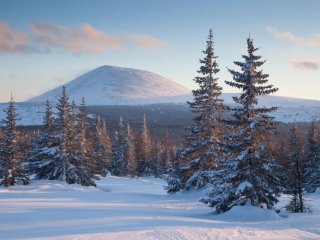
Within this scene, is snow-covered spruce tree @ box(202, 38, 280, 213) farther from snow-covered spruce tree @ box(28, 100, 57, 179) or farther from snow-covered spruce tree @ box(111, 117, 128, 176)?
snow-covered spruce tree @ box(111, 117, 128, 176)

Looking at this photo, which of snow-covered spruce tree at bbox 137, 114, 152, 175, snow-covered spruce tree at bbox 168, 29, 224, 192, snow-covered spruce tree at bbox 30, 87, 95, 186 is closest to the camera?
snow-covered spruce tree at bbox 168, 29, 224, 192

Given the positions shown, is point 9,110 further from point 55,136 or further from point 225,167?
point 225,167

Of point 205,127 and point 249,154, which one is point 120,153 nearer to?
point 205,127

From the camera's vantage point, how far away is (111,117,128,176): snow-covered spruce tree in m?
86.6

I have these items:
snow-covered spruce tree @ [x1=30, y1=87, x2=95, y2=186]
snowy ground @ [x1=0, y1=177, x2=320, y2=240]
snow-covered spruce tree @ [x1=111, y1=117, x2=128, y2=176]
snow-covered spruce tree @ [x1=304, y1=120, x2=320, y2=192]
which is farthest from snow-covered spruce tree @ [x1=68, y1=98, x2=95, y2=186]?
snow-covered spruce tree @ [x1=111, y1=117, x2=128, y2=176]

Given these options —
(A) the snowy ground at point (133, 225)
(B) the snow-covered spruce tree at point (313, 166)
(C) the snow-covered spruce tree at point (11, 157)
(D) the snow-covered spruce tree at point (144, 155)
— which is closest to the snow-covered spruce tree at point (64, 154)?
(C) the snow-covered spruce tree at point (11, 157)

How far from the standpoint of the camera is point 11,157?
38.5 meters

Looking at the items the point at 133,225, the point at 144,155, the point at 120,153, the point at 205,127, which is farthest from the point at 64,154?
the point at 144,155

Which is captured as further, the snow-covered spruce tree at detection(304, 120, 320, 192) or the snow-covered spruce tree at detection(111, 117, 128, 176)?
the snow-covered spruce tree at detection(111, 117, 128, 176)

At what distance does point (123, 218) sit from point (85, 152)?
92.2 feet

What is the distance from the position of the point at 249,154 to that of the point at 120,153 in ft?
215

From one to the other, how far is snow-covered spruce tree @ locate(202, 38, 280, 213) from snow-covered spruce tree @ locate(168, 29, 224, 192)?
9236 mm

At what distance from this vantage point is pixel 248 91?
24.5 meters

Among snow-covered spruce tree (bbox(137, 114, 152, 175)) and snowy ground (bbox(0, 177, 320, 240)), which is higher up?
snowy ground (bbox(0, 177, 320, 240))
